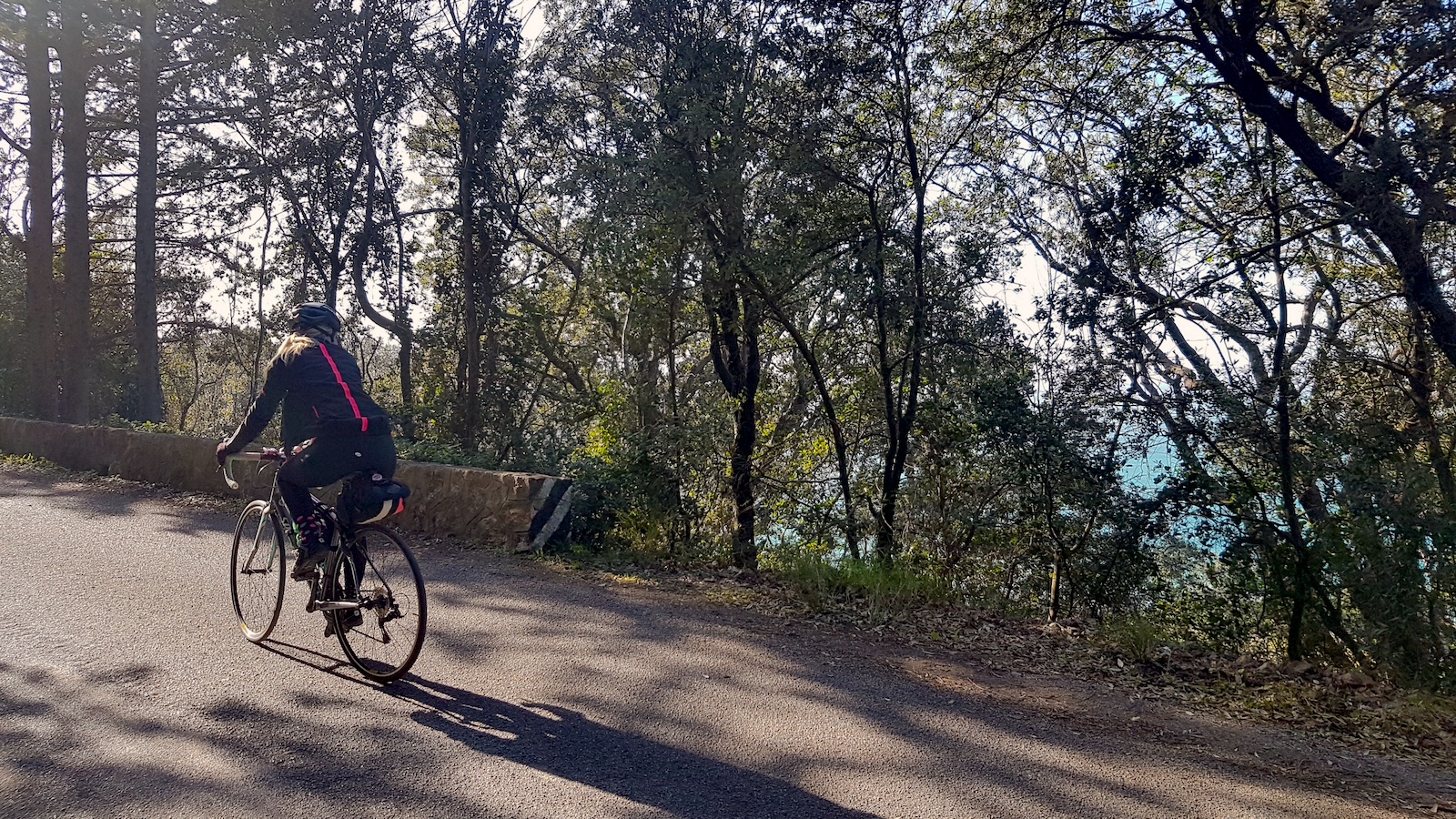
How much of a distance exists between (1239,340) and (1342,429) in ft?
3.43

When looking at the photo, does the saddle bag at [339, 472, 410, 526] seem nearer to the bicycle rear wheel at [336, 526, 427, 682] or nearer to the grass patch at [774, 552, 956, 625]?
the bicycle rear wheel at [336, 526, 427, 682]

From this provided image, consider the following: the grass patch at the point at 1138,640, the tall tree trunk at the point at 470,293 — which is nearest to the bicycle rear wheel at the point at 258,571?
the grass patch at the point at 1138,640

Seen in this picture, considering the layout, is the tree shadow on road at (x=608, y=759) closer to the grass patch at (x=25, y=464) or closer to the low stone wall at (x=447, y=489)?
the low stone wall at (x=447, y=489)

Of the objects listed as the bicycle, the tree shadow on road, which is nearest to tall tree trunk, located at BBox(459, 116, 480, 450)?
the bicycle

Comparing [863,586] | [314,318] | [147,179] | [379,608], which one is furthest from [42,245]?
[863,586]

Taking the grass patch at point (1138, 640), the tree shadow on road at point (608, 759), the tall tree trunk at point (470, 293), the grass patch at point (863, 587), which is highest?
the tall tree trunk at point (470, 293)

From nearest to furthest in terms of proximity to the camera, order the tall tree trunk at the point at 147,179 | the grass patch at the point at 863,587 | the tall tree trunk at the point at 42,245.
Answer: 1. the grass patch at the point at 863,587
2. the tall tree trunk at the point at 147,179
3. the tall tree trunk at the point at 42,245

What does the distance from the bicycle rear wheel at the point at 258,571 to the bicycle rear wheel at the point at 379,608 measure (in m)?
0.63

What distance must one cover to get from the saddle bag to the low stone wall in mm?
3374

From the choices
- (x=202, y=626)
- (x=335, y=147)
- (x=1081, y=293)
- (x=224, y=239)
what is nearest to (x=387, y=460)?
(x=202, y=626)

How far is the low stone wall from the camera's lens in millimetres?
8188

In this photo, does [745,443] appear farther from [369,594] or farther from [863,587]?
[369,594]

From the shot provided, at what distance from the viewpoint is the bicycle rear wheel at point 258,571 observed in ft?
17.0

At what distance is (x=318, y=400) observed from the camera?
4641 millimetres
